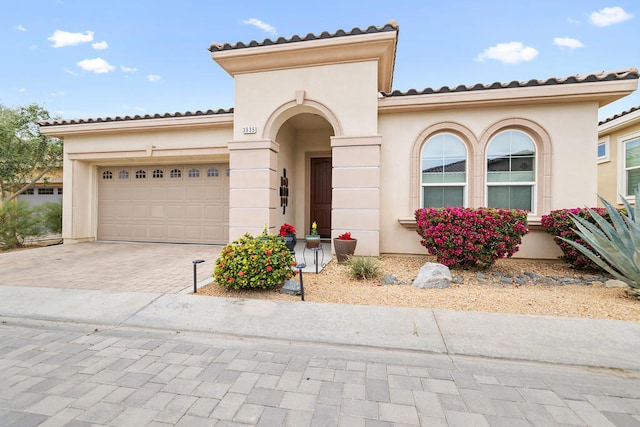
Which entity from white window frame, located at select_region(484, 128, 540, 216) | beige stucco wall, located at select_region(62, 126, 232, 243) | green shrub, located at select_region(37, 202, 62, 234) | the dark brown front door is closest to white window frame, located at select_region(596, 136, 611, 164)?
white window frame, located at select_region(484, 128, 540, 216)

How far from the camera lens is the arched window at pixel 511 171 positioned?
22.2ft

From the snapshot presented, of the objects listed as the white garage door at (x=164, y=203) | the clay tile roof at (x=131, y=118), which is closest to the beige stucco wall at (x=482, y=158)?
the clay tile roof at (x=131, y=118)

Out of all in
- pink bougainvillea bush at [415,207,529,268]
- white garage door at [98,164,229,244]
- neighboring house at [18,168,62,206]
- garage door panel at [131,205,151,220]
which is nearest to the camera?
pink bougainvillea bush at [415,207,529,268]

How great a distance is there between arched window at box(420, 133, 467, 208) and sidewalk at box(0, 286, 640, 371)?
3.95 m

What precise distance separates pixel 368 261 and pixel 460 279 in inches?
65.5

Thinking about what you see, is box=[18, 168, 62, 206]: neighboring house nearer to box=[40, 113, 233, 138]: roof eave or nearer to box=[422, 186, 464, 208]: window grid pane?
box=[40, 113, 233, 138]: roof eave

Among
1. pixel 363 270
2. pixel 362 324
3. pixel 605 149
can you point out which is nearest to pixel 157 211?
pixel 363 270

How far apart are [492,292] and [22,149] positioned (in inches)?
621

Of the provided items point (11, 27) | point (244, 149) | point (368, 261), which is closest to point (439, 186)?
point (368, 261)

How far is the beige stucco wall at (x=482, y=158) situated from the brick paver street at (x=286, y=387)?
4632 millimetres

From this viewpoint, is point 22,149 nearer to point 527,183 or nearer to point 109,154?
point 109,154

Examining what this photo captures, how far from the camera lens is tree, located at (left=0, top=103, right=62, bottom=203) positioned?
34.0 feet

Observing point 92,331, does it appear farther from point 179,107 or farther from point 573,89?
point 573,89

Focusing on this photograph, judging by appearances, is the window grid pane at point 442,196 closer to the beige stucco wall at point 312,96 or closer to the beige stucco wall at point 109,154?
the beige stucco wall at point 312,96
